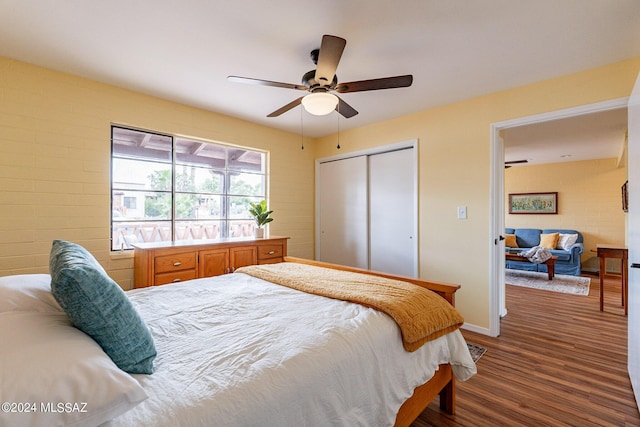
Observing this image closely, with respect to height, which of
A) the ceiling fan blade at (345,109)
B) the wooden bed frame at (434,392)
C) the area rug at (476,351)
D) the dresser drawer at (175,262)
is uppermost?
the ceiling fan blade at (345,109)

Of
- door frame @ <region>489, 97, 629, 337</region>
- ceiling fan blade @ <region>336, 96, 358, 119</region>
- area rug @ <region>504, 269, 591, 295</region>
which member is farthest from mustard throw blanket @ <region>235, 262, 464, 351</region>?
area rug @ <region>504, 269, 591, 295</region>

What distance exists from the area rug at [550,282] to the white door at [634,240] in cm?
317

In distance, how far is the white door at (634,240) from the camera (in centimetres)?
176

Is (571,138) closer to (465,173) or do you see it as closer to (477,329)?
(465,173)

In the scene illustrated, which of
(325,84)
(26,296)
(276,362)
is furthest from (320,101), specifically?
(26,296)

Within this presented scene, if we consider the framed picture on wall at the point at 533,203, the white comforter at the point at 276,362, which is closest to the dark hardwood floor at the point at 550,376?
the white comforter at the point at 276,362

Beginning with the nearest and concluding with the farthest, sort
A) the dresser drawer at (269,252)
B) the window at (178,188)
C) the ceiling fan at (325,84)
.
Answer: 1. the ceiling fan at (325,84)
2. the window at (178,188)
3. the dresser drawer at (269,252)

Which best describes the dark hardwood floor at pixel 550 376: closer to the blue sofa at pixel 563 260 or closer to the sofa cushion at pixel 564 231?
the blue sofa at pixel 563 260

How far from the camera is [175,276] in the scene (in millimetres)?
2785

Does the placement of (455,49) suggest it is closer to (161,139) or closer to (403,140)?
(403,140)

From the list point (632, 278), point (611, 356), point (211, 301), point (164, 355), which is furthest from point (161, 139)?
point (611, 356)

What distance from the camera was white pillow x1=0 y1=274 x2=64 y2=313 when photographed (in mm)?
1049

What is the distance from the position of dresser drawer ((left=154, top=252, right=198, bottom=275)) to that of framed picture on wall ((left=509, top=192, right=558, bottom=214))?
24.2 feet

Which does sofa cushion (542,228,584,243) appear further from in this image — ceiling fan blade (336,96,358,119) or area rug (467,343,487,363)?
ceiling fan blade (336,96,358,119)
